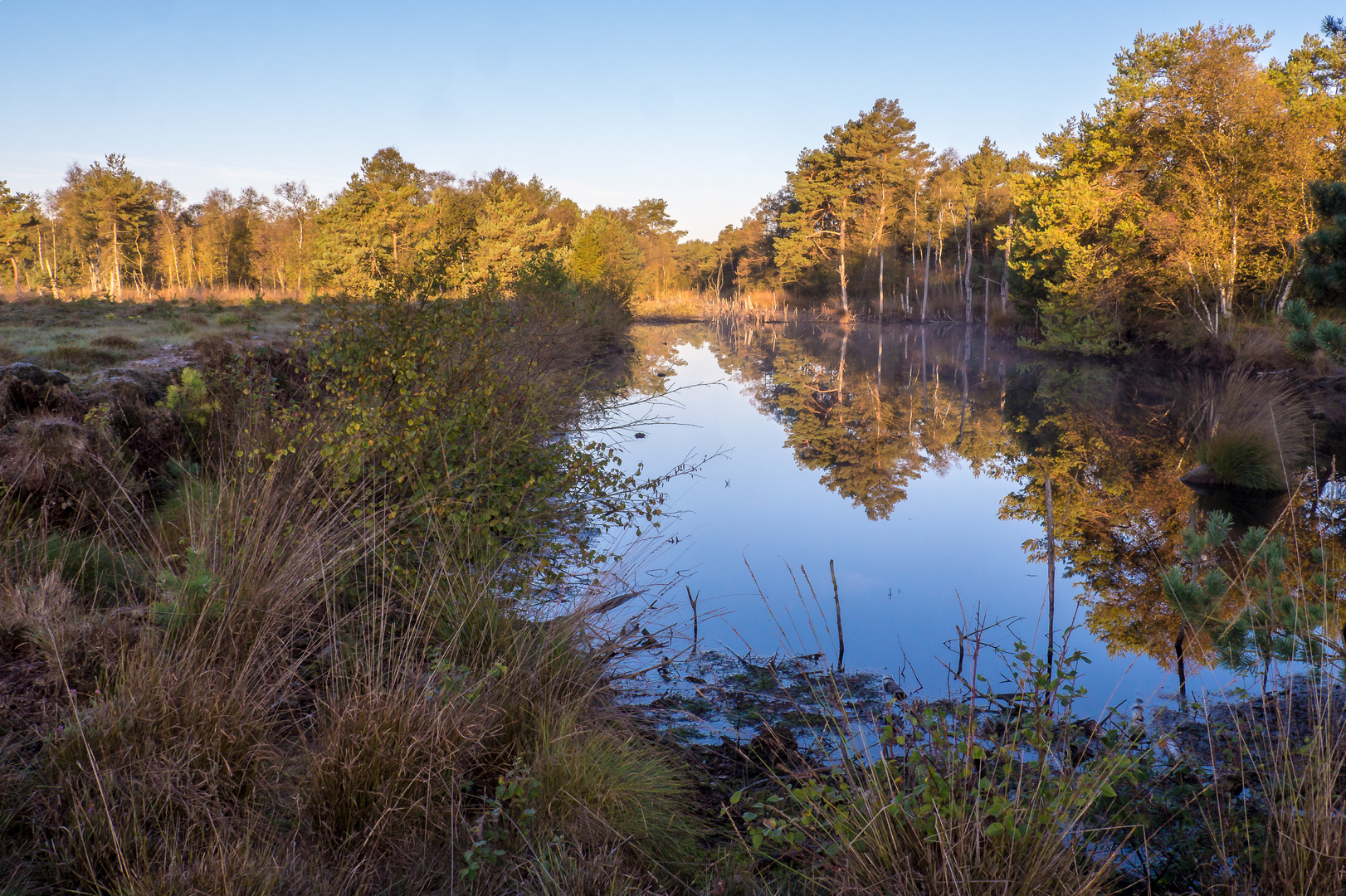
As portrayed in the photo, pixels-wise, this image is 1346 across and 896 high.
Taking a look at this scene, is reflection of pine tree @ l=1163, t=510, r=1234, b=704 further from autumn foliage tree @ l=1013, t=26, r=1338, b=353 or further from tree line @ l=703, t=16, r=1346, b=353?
autumn foliage tree @ l=1013, t=26, r=1338, b=353

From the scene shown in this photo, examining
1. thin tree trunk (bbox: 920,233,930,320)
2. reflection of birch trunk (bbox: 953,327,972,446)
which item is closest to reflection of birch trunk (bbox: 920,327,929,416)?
reflection of birch trunk (bbox: 953,327,972,446)

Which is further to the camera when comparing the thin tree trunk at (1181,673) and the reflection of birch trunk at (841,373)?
the reflection of birch trunk at (841,373)

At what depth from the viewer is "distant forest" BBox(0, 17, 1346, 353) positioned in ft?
60.8

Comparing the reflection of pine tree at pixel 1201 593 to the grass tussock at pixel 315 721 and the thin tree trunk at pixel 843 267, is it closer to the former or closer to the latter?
the grass tussock at pixel 315 721

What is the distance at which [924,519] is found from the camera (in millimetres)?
8898

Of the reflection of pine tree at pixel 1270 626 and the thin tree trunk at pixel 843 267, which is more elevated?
the thin tree trunk at pixel 843 267

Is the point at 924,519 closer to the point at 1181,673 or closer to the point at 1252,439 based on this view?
the point at 1252,439

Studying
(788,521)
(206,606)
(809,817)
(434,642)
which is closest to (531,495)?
(434,642)

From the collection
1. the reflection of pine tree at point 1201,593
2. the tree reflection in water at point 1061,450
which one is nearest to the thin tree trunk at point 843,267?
the tree reflection in water at point 1061,450

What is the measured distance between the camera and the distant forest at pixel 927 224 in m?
18.5

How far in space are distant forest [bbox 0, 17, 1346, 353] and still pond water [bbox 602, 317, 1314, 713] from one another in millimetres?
3041

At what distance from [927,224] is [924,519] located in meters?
40.0

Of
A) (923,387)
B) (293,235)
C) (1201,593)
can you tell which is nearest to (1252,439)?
(1201,593)

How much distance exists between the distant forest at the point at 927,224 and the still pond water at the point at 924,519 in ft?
9.98
